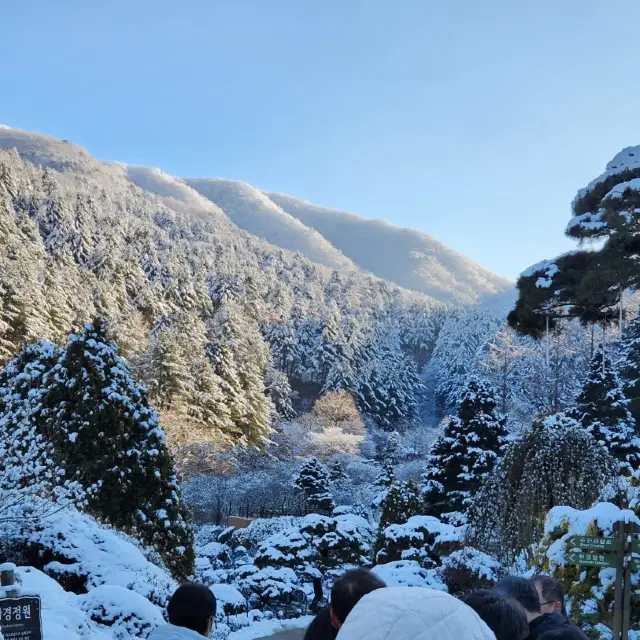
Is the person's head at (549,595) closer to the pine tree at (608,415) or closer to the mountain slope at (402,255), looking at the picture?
the pine tree at (608,415)

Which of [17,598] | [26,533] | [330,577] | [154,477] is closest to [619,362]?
[330,577]

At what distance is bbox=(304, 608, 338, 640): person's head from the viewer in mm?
2557

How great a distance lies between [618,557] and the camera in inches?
185

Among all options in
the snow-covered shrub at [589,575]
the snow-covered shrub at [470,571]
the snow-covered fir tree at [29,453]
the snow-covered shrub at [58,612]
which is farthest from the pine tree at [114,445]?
the snow-covered shrub at [589,575]

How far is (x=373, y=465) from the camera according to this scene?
3925 cm

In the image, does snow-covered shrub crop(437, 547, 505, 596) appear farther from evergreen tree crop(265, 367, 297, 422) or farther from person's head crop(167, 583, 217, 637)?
evergreen tree crop(265, 367, 297, 422)

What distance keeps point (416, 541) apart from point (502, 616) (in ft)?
37.5

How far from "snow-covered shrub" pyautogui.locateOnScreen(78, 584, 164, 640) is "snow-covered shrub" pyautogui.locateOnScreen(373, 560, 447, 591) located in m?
4.78

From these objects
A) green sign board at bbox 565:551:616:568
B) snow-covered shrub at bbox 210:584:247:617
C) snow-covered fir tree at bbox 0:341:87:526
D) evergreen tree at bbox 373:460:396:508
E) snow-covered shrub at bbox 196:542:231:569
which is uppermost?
green sign board at bbox 565:551:616:568

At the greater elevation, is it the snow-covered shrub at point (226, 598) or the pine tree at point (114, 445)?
the pine tree at point (114, 445)

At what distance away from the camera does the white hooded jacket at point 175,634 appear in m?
2.57

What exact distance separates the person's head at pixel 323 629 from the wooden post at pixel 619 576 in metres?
2.92

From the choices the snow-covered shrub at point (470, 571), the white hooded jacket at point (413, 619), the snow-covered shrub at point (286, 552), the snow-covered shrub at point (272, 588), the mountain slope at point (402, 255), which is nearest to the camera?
the white hooded jacket at point (413, 619)

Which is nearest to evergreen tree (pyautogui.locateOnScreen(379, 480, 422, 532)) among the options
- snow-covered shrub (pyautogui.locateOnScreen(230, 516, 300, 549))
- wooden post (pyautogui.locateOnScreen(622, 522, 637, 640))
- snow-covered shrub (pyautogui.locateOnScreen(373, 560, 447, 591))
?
snow-covered shrub (pyautogui.locateOnScreen(373, 560, 447, 591))
